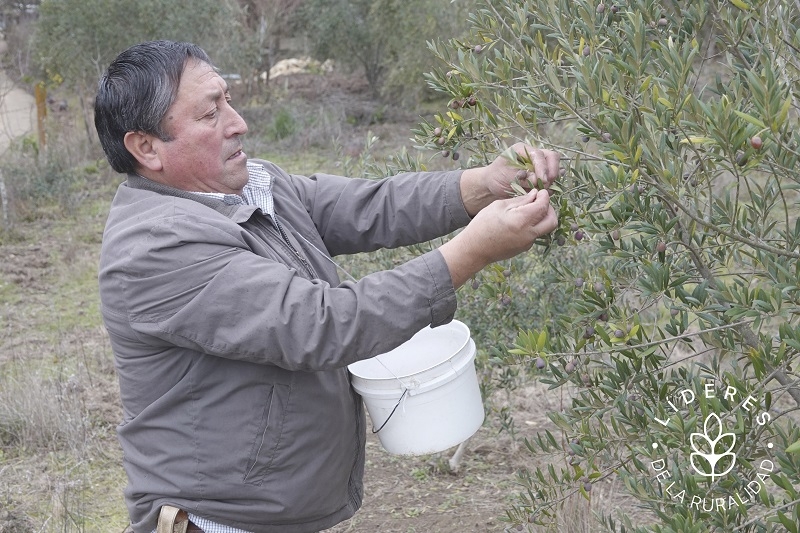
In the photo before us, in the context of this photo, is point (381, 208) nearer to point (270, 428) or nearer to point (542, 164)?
point (542, 164)

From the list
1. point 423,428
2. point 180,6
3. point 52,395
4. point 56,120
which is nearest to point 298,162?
point 180,6

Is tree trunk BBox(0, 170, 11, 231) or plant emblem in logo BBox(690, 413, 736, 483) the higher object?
plant emblem in logo BBox(690, 413, 736, 483)

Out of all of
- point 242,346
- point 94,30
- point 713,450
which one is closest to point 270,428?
point 242,346

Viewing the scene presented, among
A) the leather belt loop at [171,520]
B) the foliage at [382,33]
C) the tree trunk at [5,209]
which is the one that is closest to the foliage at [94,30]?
the tree trunk at [5,209]

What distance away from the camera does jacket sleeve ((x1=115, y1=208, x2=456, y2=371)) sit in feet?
7.01

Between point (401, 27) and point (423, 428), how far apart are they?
1330cm

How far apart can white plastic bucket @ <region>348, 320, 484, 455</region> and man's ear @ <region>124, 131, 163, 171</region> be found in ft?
2.65

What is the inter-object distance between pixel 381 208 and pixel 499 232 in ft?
2.59

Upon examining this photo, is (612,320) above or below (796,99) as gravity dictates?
below

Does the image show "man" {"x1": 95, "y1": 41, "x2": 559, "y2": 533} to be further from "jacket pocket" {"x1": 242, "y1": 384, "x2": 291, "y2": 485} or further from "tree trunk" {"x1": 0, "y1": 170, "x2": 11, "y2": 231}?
"tree trunk" {"x1": 0, "y1": 170, "x2": 11, "y2": 231}

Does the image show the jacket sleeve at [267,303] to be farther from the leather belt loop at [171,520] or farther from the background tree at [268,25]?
the background tree at [268,25]

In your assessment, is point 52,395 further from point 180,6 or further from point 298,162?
point 180,6

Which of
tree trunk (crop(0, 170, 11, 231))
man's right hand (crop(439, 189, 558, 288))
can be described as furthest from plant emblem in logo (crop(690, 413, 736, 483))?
tree trunk (crop(0, 170, 11, 231))

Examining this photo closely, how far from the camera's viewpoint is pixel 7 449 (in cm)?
505
